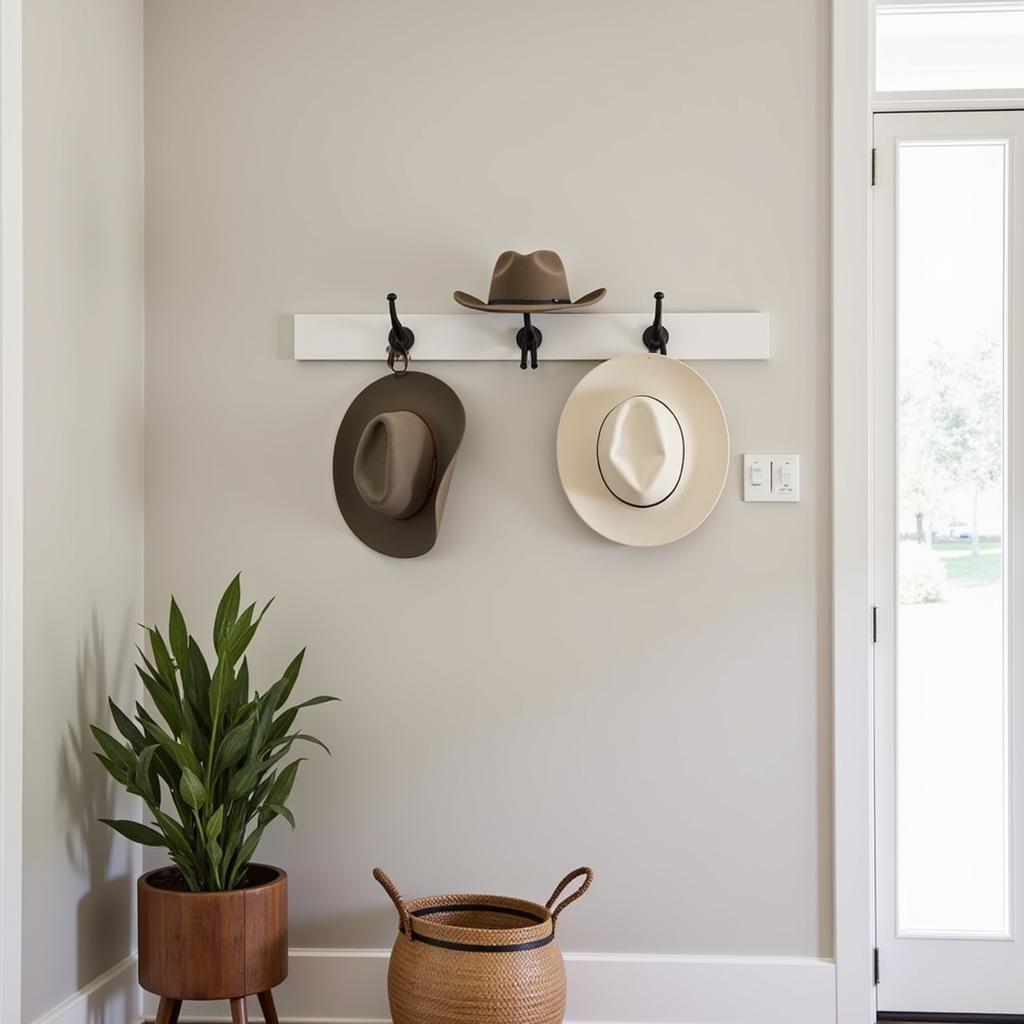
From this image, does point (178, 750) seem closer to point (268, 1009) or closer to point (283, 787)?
point (283, 787)

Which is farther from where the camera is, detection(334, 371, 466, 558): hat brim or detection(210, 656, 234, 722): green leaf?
detection(334, 371, 466, 558): hat brim

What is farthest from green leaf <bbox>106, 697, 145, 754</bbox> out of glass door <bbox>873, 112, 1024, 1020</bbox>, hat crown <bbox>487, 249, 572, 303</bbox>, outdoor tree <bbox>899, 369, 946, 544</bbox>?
outdoor tree <bbox>899, 369, 946, 544</bbox>

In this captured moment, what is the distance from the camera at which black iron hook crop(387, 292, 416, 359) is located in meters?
2.47

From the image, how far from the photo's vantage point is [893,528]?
8.36 ft

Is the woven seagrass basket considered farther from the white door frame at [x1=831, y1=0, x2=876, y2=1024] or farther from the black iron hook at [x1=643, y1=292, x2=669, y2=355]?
the black iron hook at [x1=643, y1=292, x2=669, y2=355]

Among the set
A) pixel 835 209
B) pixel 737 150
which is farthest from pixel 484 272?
pixel 835 209

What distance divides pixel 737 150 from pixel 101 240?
1.42 m

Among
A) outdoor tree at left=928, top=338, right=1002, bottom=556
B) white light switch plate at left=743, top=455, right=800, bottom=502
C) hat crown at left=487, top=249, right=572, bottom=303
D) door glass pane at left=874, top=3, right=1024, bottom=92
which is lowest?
white light switch plate at left=743, top=455, right=800, bottom=502

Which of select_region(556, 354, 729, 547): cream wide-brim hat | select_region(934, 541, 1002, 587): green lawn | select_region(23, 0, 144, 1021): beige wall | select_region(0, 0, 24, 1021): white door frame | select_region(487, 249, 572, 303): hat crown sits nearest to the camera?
select_region(0, 0, 24, 1021): white door frame

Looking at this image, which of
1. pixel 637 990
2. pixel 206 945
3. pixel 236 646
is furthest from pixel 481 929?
pixel 236 646

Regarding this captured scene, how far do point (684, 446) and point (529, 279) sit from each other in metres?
0.50

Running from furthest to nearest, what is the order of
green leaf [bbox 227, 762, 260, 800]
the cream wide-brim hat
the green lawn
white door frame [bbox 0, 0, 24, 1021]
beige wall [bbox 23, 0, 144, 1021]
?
the green lawn → the cream wide-brim hat → green leaf [bbox 227, 762, 260, 800] → beige wall [bbox 23, 0, 144, 1021] → white door frame [bbox 0, 0, 24, 1021]

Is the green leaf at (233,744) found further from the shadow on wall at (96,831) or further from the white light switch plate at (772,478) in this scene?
the white light switch plate at (772,478)

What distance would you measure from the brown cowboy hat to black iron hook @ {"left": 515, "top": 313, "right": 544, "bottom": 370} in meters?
0.08
